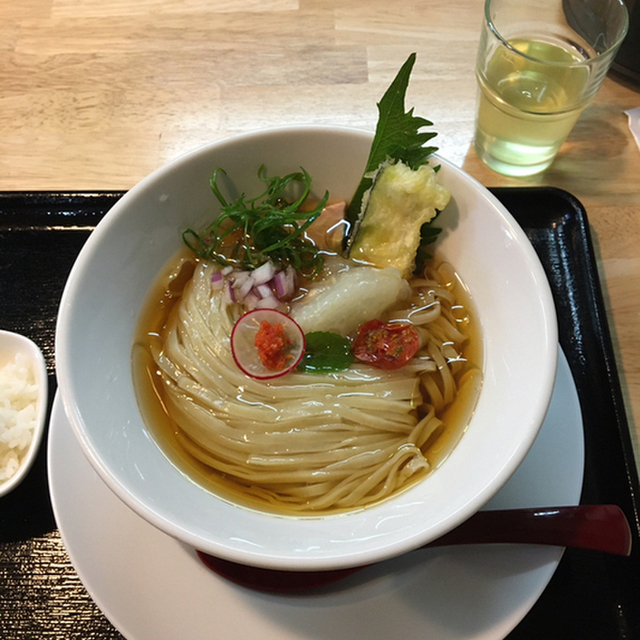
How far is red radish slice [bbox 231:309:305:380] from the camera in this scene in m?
1.46

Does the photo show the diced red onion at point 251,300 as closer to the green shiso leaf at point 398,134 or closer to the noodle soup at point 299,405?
the noodle soup at point 299,405

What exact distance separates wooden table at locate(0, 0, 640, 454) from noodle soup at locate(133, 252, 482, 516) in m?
0.78

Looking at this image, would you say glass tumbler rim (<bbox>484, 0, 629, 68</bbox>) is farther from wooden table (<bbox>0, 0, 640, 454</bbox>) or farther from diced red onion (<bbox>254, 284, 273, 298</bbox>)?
diced red onion (<bbox>254, 284, 273, 298</bbox>)

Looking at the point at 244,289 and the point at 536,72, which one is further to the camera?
the point at 536,72

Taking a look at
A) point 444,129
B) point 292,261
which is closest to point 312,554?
point 292,261

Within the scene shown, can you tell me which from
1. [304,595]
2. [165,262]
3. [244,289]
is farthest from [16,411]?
[304,595]

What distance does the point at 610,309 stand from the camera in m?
1.85

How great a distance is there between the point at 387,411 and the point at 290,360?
11.3 inches

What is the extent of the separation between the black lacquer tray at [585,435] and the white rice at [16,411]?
6cm

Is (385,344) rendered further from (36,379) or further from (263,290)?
(36,379)

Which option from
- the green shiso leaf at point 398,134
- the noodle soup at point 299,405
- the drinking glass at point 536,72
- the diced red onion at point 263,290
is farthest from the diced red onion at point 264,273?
the drinking glass at point 536,72

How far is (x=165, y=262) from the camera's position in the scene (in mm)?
1536

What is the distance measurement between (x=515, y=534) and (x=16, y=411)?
1354 mm

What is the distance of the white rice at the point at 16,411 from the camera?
1511 mm
